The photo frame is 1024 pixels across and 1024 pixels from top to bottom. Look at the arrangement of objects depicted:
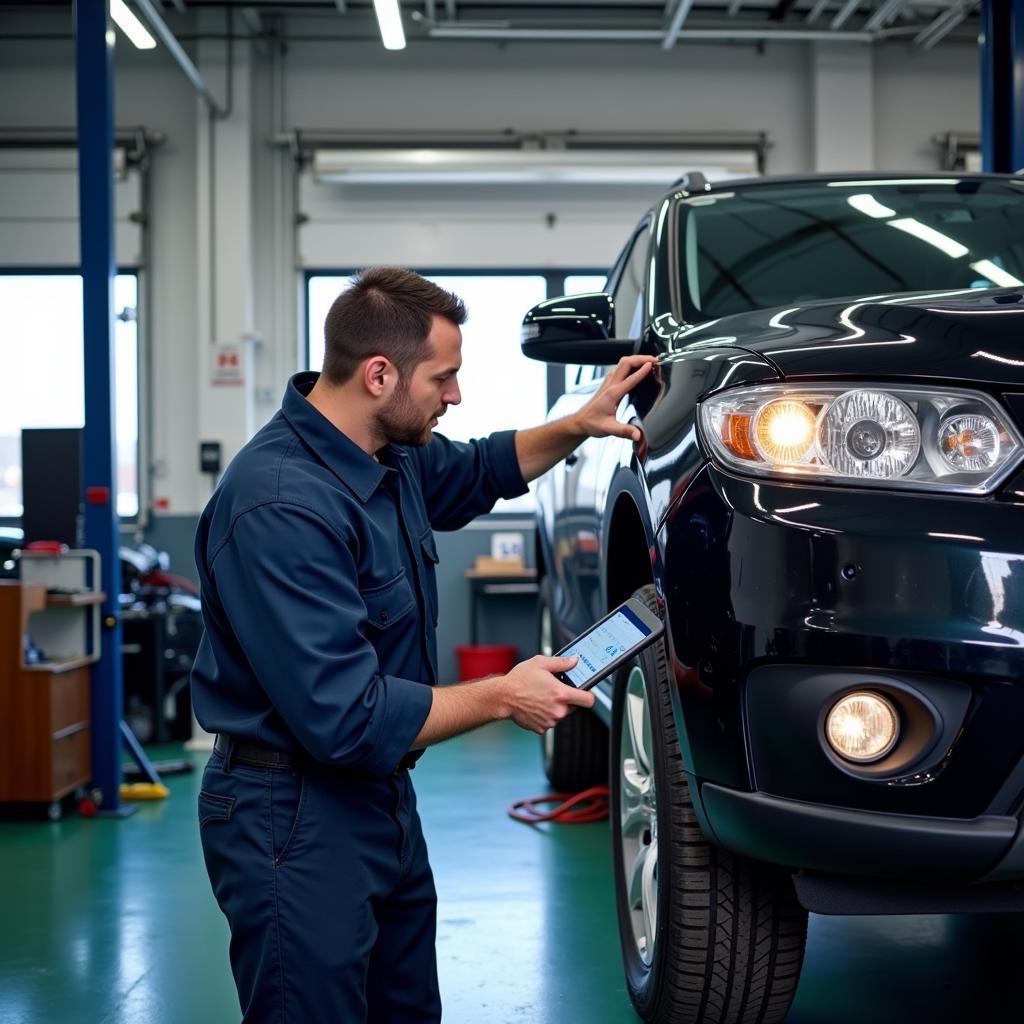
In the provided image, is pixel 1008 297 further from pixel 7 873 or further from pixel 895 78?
pixel 895 78

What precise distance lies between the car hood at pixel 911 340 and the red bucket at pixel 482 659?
655cm

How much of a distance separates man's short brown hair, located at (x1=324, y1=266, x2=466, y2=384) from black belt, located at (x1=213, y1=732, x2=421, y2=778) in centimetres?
53

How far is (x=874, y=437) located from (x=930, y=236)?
4.19ft

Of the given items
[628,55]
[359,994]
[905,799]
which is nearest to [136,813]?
[359,994]

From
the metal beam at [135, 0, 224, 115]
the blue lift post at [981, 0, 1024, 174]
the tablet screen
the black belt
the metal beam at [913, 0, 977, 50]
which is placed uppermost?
the metal beam at [913, 0, 977, 50]

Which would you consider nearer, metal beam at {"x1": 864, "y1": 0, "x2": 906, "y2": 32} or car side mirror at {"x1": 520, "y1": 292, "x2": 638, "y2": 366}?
car side mirror at {"x1": 520, "y1": 292, "x2": 638, "y2": 366}

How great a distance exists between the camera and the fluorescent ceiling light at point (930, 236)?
268 centimetres

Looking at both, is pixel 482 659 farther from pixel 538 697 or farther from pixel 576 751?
pixel 538 697

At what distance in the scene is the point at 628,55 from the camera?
9.00 m

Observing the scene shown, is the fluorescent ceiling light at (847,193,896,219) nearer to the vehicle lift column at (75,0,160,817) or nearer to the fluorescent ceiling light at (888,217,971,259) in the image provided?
the fluorescent ceiling light at (888,217,971,259)

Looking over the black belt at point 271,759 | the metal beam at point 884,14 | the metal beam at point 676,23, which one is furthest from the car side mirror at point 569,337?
the metal beam at point 884,14

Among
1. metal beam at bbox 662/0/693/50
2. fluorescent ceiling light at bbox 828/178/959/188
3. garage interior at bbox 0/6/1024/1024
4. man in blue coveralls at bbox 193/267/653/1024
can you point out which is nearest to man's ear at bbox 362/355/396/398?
man in blue coveralls at bbox 193/267/653/1024

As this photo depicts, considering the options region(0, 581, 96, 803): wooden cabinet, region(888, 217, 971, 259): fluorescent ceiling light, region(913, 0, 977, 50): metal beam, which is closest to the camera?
region(888, 217, 971, 259): fluorescent ceiling light

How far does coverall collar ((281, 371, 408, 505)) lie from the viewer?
1779mm
